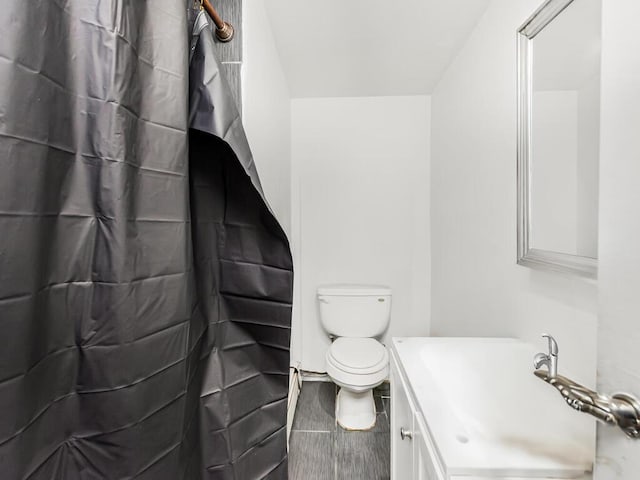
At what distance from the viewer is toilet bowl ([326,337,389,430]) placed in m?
1.59

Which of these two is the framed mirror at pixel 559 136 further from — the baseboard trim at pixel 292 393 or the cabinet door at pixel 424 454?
the baseboard trim at pixel 292 393

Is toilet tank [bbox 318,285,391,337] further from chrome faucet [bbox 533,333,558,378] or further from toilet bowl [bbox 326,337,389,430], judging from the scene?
chrome faucet [bbox 533,333,558,378]

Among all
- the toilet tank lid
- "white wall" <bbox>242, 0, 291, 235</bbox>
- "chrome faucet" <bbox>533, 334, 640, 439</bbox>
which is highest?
"white wall" <bbox>242, 0, 291, 235</bbox>

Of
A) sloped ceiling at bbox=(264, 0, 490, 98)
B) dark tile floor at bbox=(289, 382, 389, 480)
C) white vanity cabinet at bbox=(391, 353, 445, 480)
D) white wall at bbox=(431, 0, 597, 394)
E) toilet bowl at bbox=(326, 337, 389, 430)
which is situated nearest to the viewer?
white vanity cabinet at bbox=(391, 353, 445, 480)

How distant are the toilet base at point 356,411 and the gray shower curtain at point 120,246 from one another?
3.63 feet

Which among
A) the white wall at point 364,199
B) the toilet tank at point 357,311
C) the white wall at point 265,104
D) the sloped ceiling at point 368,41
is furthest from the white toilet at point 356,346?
the sloped ceiling at point 368,41

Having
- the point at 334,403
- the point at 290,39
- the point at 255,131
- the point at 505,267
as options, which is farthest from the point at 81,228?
the point at 334,403

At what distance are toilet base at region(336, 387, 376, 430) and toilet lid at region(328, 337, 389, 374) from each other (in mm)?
199

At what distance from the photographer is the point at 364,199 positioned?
2195 millimetres

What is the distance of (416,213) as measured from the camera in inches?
85.6

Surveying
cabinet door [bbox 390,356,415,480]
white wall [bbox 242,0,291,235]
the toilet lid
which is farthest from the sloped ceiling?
the toilet lid

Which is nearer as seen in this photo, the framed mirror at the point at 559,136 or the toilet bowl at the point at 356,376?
the framed mirror at the point at 559,136

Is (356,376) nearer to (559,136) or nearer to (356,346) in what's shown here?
(356,346)

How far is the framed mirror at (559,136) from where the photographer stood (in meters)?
0.76
